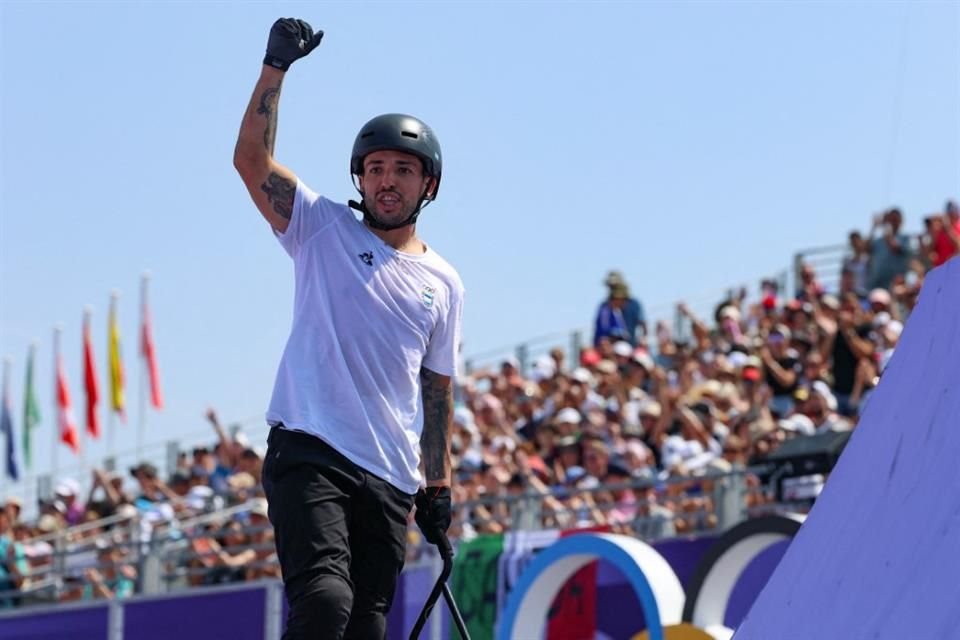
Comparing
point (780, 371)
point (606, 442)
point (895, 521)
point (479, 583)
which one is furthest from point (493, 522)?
point (895, 521)

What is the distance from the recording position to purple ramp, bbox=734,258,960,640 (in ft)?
→ 12.7

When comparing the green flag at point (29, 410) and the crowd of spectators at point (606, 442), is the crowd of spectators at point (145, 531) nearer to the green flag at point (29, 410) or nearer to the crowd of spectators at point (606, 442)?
the crowd of spectators at point (606, 442)

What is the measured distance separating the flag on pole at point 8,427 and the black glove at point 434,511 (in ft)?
79.3

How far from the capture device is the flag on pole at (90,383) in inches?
1189

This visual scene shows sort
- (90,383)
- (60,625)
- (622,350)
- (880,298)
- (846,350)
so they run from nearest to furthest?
(60,625) < (846,350) < (880,298) < (622,350) < (90,383)

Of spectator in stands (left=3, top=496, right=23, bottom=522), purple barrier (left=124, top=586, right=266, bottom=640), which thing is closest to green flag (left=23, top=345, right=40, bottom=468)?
spectator in stands (left=3, top=496, right=23, bottom=522)

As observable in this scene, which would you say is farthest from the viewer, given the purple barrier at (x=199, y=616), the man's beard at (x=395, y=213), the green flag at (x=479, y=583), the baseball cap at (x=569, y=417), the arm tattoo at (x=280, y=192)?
the baseball cap at (x=569, y=417)

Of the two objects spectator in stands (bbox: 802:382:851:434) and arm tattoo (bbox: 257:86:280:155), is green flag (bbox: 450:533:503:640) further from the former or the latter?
arm tattoo (bbox: 257:86:280:155)

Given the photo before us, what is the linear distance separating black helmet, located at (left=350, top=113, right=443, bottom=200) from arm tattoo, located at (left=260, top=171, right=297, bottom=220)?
259 millimetres

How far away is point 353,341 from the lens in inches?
226

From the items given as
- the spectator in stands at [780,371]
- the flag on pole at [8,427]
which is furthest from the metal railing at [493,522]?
the flag on pole at [8,427]

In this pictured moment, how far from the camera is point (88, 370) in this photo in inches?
1203

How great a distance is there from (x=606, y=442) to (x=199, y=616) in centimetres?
337

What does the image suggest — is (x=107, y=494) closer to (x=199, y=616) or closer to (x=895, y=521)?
(x=199, y=616)
